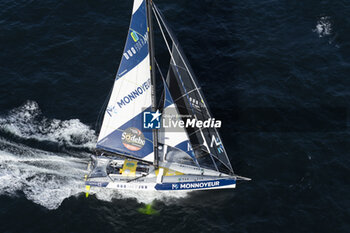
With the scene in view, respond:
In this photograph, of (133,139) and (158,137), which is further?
(158,137)

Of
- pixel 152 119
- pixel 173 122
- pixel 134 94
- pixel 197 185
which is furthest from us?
pixel 197 185

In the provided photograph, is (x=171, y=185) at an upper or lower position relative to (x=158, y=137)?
lower

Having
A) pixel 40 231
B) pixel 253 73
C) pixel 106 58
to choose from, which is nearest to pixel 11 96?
pixel 106 58

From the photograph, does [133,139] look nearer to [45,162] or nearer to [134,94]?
[134,94]

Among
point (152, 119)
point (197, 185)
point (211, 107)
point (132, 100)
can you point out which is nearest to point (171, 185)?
point (197, 185)

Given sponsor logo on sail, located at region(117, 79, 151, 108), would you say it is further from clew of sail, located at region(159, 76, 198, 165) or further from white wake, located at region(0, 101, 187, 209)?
white wake, located at region(0, 101, 187, 209)

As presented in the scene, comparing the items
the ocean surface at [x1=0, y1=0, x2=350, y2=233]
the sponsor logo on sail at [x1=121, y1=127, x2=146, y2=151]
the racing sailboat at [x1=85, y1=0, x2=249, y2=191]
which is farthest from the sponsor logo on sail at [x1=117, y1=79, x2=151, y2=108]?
the ocean surface at [x1=0, y1=0, x2=350, y2=233]

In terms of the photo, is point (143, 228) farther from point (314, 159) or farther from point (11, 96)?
point (11, 96)
